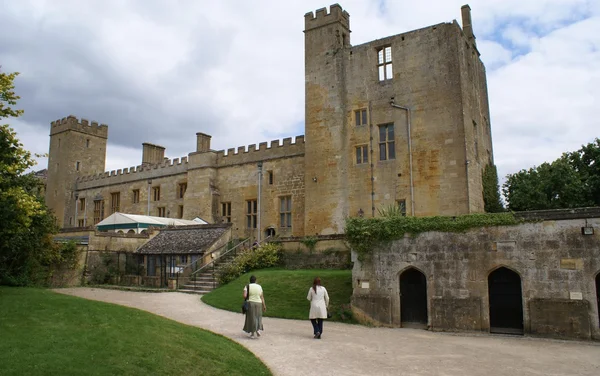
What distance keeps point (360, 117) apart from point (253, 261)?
979 cm

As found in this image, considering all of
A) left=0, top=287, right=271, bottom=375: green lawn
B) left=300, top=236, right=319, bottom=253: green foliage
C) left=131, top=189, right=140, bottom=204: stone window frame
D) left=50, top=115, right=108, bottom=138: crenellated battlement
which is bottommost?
left=0, top=287, right=271, bottom=375: green lawn

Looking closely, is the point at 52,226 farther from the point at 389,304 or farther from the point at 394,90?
the point at 394,90

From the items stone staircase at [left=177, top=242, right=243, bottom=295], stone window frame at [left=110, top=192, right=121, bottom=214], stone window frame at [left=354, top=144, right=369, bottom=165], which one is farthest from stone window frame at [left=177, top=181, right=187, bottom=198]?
stone window frame at [left=354, top=144, right=369, bottom=165]

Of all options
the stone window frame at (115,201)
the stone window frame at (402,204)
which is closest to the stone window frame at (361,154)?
the stone window frame at (402,204)

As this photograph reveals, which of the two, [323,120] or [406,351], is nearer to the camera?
[406,351]

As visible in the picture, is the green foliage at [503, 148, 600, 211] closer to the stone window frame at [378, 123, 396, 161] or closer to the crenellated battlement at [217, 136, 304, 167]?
the stone window frame at [378, 123, 396, 161]

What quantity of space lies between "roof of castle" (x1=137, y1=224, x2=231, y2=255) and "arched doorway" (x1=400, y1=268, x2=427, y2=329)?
10.9 meters

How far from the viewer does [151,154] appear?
39.9 meters

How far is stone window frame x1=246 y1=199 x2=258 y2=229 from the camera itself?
3051cm

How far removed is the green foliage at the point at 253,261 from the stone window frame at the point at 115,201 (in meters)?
21.6

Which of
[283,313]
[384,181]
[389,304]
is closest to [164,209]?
[384,181]

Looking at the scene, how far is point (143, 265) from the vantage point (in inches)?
973

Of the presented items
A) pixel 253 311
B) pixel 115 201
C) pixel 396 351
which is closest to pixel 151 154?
pixel 115 201

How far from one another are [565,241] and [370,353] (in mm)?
6391
